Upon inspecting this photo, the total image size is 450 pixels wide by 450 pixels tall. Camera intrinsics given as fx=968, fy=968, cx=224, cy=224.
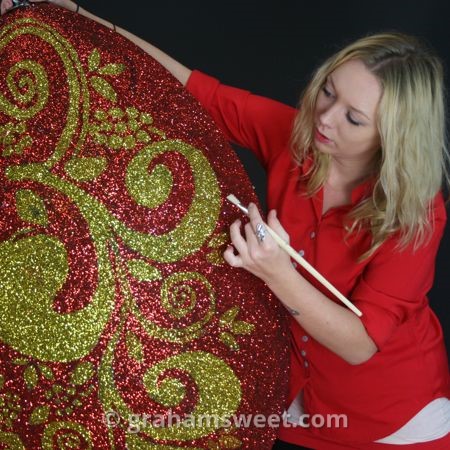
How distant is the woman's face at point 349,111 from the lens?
1.47m

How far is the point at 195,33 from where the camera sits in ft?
8.89

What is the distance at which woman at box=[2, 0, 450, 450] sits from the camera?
57.9 inches

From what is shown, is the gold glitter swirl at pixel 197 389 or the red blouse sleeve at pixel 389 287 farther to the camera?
the red blouse sleeve at pixel 389 287

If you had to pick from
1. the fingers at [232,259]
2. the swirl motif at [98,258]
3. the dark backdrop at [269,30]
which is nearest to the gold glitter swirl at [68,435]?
the swirl motif at [98,258]

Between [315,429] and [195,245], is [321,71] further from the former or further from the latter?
[315,429]

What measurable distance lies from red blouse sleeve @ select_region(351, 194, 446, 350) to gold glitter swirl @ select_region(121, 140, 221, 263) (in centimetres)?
28

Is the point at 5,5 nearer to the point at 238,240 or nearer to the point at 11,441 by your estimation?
the point at 238,240

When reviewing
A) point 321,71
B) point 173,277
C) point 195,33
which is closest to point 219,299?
point 173,277

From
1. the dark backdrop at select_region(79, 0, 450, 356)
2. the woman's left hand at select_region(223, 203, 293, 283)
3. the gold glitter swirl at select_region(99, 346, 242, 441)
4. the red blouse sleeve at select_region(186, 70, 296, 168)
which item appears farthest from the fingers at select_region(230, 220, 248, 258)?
the dark backdrop at select_region(79, 0, 450, 356)

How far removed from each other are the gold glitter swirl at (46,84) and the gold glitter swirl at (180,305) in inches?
9.2

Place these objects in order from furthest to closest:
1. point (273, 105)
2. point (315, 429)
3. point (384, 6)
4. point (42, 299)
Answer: point (384, 6)
point (273, 105)
point (315, 429)
point (42, 299)

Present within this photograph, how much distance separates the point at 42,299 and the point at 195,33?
1.53 m

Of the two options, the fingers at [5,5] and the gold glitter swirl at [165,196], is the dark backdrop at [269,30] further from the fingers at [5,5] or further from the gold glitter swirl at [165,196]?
the gold glitter swirl at [165,196]

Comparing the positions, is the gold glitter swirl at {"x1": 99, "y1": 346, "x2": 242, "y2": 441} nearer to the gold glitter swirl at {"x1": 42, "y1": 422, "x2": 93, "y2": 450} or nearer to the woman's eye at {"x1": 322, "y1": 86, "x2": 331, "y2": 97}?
the gold glitter swirl at {"x1": 42, "y1": 422, "x2": 93, "y2": 450}
